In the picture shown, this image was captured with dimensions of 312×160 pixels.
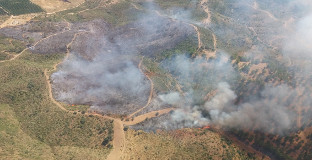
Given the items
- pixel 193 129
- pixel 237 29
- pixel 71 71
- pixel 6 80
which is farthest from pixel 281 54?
pixel 6 80

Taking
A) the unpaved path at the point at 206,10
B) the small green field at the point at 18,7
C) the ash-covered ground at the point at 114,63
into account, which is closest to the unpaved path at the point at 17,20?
the small green field at the point at 18,7

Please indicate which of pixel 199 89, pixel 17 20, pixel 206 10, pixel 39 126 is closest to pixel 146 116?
pixel 199 89

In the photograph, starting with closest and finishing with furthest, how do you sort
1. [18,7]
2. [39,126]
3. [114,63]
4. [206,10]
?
[39,126] < [114,63] < [18,7] < [206,10]

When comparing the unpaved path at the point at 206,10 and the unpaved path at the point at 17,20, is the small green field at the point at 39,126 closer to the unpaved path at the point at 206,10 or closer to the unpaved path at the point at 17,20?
the unpaved path at the point at 17,20

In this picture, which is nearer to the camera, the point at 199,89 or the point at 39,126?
the point at 39,126

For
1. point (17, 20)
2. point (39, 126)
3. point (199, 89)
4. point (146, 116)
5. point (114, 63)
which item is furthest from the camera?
point (17, 20)

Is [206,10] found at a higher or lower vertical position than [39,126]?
higher

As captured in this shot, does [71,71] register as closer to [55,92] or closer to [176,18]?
[55,92]

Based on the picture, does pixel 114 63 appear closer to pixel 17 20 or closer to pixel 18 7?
pixel 17 20
